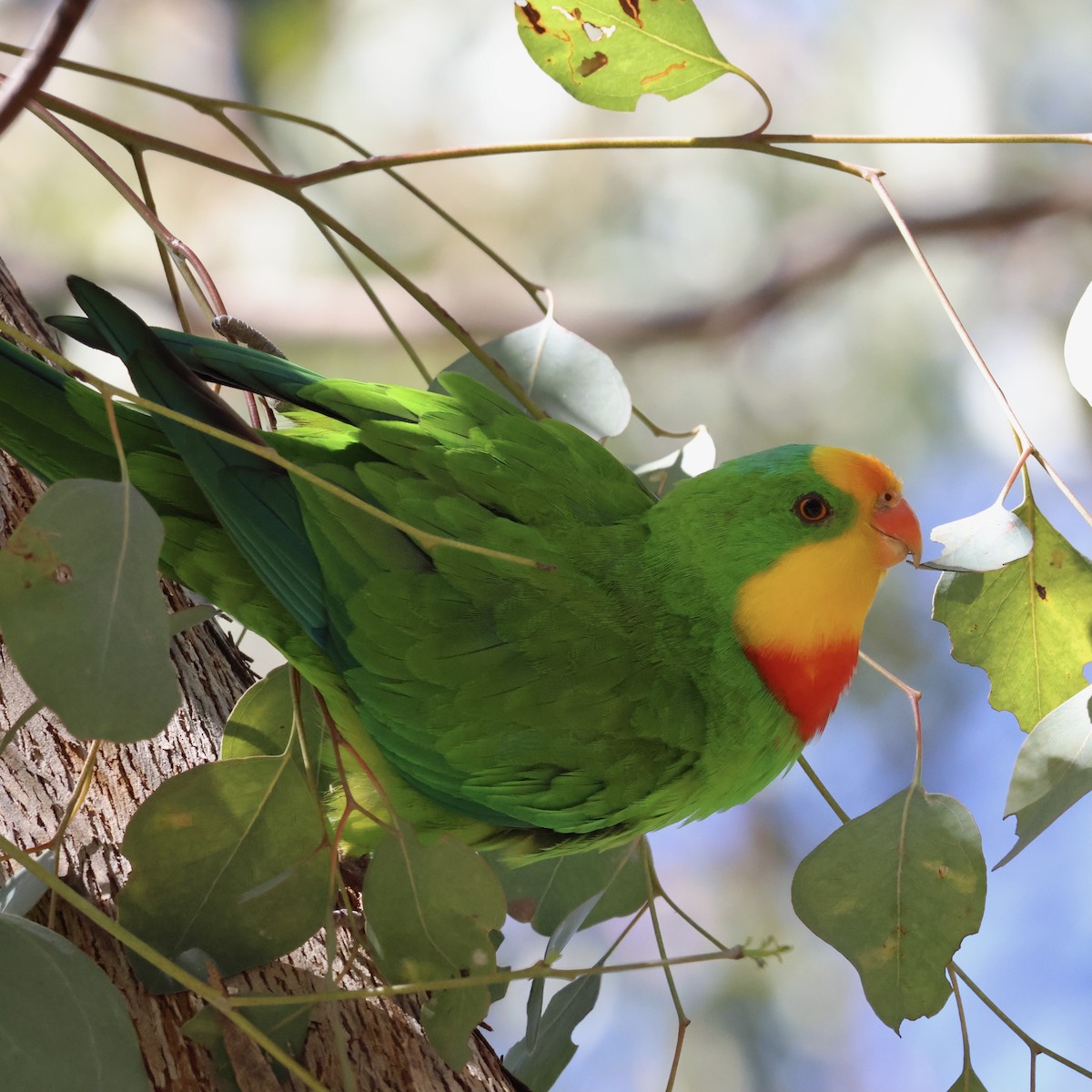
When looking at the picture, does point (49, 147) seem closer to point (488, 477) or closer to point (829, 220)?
point (829, 220)

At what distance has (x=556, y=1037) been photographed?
108 cm

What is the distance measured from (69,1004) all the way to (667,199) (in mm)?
2624

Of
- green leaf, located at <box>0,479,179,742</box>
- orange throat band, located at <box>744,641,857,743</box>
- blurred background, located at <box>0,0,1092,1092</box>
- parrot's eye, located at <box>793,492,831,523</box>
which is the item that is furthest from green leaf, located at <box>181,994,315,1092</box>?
blurred background, located at <box>0,0,1092,1092</box>

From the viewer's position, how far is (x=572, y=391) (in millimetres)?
1192

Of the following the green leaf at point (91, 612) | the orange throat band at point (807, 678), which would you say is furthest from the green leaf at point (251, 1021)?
the orange throat band at point (807, 678)

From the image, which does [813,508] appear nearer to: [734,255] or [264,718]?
[264,718]

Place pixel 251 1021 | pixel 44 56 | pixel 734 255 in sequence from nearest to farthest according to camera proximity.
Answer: pixel 44 56 < pixel 251 1021 < pixel 734 255

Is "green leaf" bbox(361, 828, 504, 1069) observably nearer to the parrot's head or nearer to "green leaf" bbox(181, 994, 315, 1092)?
"green leaf" bbox(181, 994, 315, 1092)

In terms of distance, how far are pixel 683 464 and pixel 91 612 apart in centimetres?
78

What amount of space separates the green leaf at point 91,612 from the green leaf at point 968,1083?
0.73m

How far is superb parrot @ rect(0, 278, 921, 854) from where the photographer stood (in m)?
0.87

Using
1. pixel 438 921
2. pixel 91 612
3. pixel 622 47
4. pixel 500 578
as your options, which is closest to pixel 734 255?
pixel 622 47

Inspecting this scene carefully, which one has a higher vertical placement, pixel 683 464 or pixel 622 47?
pixel 622 47

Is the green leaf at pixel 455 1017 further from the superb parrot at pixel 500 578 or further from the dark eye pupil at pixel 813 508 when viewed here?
the dark eye pupil at pixel 813 508
